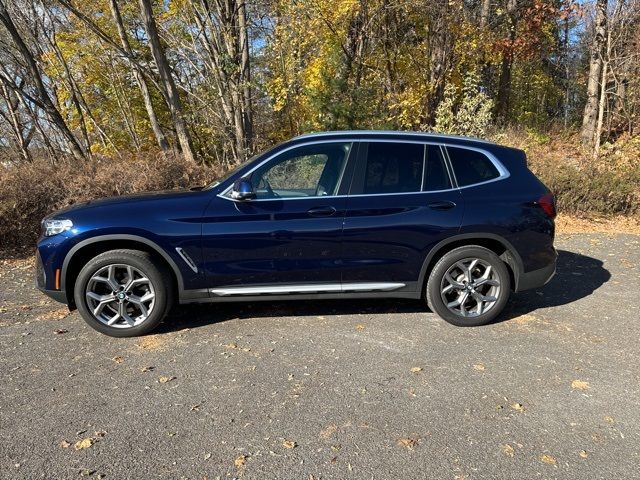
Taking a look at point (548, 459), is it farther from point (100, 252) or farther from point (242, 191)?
point (100, 252)

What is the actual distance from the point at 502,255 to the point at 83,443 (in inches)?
148

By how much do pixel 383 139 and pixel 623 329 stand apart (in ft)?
9.49

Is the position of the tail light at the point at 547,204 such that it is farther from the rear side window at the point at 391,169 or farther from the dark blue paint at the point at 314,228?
the rear side window at the point at 391,169

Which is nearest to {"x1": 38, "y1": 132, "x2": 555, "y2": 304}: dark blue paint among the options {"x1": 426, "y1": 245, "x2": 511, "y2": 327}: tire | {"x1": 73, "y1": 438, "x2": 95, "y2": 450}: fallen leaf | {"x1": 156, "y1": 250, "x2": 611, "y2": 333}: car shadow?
{"x1": 426, "y1": 245, "x2": 511, "y2": 327}: tire

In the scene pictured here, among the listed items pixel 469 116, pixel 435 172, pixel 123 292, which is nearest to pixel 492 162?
pixel 435 172

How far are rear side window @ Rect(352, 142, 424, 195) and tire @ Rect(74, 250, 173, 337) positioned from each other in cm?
202

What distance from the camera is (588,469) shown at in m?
2.64

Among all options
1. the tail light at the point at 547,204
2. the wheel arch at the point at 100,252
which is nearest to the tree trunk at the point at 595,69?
the tail light at the point at 547,204

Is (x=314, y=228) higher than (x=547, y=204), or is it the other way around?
(x=547, y=204)

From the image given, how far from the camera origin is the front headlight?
13.7 ft

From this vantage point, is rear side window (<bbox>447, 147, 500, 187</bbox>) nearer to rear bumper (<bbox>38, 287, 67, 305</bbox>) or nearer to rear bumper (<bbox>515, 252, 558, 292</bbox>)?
rear bumper (<bbox>515, 252, 558, 292</bbox>)

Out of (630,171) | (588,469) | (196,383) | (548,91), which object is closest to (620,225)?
(630,171)

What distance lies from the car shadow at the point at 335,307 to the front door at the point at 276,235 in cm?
58

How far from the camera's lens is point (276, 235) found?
13.8 ft
